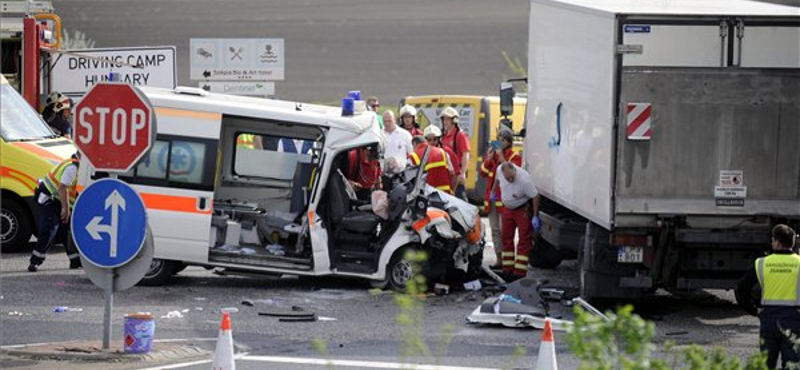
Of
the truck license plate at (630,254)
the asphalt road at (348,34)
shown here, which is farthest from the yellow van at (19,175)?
the asphalt road at (348,34)

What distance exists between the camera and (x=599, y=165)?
1455cm

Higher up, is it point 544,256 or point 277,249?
point 277,249

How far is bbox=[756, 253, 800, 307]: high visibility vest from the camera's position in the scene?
35.2 feet

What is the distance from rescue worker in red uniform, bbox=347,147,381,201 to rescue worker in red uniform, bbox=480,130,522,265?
5.15ft

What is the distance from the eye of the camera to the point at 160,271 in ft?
52.7

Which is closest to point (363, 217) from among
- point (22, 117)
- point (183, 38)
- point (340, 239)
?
Result: point (340, 239)

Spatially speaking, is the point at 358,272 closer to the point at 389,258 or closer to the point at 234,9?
the point at 389,258

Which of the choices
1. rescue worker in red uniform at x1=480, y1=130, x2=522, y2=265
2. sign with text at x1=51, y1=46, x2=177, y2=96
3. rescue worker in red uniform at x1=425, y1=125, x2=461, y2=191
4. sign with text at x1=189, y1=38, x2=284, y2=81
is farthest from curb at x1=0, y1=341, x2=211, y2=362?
sign with text at x1=189, y1=38, x2=284, y2=81

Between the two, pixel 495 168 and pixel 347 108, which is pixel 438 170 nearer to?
pixel 495 168

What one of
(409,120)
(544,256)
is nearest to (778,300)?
(544,256)

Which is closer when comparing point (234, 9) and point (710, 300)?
point (710, 300)

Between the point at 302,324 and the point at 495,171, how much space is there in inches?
196

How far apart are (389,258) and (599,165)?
257cm

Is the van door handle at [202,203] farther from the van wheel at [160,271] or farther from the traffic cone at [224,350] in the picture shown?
the traffic cone at [224,350]
